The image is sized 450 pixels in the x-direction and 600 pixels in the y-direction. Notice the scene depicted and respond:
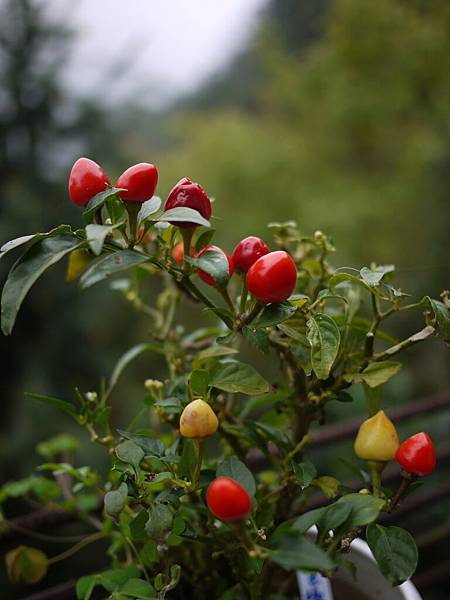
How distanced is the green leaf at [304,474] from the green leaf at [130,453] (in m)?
0.10

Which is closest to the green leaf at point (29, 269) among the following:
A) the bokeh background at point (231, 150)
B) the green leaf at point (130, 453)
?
the green leaf at point (130, 453)

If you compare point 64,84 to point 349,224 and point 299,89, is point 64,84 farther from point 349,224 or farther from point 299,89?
point 299,89

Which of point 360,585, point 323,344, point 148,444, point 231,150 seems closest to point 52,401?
point 148,444

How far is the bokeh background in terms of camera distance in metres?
1.94

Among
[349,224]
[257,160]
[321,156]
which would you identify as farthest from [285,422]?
[321,156]

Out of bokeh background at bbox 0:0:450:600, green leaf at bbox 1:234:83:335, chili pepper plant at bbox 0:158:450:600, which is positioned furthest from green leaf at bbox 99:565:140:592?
bokeh background at bbox 0:0:450:600

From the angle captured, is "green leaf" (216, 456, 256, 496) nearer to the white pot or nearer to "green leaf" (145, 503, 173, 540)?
"green leaf" (145, 503, 173, 540)

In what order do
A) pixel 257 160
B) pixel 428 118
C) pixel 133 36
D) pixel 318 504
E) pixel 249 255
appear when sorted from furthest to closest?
pixel 257 160, pixel 428 118, pixel 133 36, pixel 318 504, pixel 249 255

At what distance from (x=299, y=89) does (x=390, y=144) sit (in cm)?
65

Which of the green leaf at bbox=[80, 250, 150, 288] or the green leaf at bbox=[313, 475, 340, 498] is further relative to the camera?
the green leaf at bbox=[313, 475, 340, 498]

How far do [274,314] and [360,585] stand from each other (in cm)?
28

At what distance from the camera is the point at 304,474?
14.1 inches

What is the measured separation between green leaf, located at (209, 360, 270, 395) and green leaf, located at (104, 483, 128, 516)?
8 centimetres

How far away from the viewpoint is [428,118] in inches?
111
